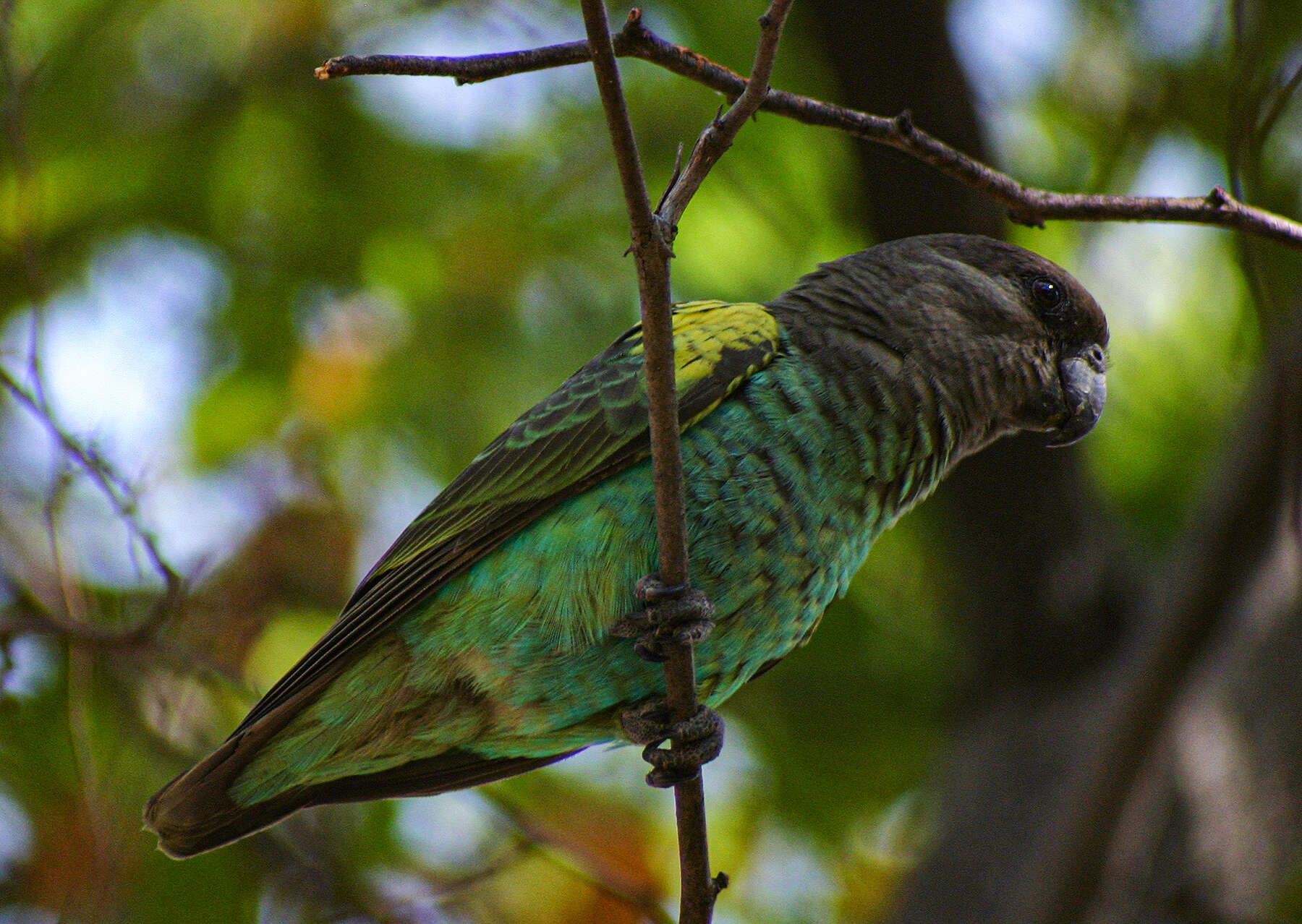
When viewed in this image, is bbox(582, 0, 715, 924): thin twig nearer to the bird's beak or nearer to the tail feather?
the tail feather

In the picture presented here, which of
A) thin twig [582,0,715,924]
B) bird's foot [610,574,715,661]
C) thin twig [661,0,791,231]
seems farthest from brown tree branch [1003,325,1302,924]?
thin twig [661,0,791,231]

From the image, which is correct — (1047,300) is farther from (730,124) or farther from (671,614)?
(730,124)

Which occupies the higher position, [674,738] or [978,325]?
[978,325]

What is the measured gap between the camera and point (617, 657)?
3357mm

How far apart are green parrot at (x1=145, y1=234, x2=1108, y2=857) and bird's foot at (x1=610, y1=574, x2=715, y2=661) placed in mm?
47

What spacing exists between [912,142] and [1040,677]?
4.35m

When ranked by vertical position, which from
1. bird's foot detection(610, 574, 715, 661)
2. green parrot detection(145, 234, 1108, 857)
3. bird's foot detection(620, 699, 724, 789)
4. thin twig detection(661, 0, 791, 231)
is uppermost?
thin twig detection(661, 0, 791, 231)

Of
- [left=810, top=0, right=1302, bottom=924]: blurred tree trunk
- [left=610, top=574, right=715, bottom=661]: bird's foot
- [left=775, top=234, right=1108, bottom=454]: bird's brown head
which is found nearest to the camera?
[left=610, top=574, right=715, bottom=661]: bird's foot

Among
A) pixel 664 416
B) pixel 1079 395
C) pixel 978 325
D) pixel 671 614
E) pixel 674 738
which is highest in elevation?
pixel 978 325

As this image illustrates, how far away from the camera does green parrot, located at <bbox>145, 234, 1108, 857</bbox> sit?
3359mm

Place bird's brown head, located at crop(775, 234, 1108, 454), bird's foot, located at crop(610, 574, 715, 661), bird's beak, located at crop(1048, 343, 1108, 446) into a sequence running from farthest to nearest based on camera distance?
bird's beak, located at crop(1048, 343, 1108, 446) → bird's brown head, located at crop(775, 234, 1108, 454) → bird's foot, located at crop(610, 574, 715, 661)

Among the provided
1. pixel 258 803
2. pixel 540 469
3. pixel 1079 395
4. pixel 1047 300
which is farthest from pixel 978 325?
pixel 258 803

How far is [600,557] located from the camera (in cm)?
332

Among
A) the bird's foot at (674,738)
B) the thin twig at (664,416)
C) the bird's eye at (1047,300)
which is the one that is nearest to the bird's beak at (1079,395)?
the bird's eye at (1047,300)
